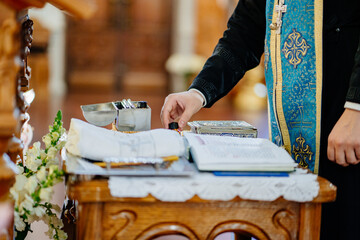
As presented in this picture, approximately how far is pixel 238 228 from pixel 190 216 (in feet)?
0.37

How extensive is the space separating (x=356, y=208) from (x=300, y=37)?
53cm

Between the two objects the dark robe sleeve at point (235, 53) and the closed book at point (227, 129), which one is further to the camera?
the dark robe sleeve at point (235, 53)

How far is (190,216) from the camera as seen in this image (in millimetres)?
1137

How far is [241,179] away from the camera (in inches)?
44.6

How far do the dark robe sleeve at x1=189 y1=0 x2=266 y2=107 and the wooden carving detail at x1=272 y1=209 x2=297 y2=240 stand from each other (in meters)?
0.64

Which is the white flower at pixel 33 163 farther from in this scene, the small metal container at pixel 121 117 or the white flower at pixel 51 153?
the small metal container at pixel 121 117

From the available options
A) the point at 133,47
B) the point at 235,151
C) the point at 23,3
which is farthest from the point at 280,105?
the point at 133,47

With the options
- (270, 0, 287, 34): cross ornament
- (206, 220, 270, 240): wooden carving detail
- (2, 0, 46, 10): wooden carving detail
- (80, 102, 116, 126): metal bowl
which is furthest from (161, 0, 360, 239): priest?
(2, 0, 46, 10): wooden carving detail

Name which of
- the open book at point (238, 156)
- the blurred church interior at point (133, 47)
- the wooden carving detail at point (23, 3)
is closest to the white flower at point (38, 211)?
the open book at point (238, 156)

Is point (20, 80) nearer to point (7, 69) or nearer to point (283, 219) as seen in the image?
point (7, 69)

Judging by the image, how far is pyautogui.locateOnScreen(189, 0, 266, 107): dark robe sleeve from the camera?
1.74 metres

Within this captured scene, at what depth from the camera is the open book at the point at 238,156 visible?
1.17 meters

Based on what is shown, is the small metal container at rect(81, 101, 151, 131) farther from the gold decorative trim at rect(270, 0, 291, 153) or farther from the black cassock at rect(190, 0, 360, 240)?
the black cassock at rect(190, 0, 360, 240)

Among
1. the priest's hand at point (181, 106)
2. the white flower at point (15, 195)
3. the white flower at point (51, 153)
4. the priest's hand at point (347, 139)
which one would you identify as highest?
the priest's hand at point (181, 106)
